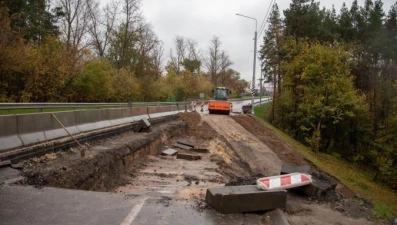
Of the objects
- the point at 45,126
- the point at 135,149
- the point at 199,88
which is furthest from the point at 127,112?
the point at 199,88

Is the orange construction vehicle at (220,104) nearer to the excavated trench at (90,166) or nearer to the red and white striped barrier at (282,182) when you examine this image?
the excavated trench at (90,166)

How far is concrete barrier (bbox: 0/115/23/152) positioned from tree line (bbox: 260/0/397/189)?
27.9 metres

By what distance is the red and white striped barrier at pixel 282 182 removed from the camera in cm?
571

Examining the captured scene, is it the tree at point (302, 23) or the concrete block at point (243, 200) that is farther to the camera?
the tree at point (302, 23)

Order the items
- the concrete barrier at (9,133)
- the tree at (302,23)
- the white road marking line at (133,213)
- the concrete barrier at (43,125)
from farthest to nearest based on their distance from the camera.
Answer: the tree at (302,23), the concrete barrier at (43,125), the concrete barrier at (9,133), the white road marking line at (133,213)

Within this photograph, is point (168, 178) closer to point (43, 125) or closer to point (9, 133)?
point (43, 125)

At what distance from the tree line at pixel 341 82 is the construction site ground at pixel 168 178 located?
14.5 m

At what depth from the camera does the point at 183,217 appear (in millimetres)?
4887

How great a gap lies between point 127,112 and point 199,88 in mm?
59621

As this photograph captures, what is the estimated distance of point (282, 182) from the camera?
6121 millimetres

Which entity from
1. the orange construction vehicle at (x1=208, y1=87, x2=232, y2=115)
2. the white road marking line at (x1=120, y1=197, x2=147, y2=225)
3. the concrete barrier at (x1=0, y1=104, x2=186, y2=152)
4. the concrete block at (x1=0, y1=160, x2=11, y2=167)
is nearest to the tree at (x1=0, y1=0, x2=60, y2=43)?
the orange construction vehicle at (x1=208, y1=87, x2=232, y2=115)

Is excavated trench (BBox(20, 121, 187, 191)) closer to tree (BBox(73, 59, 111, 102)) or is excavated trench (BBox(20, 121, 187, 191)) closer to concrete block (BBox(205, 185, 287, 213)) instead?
concrete block (BBox(205, 185, 287, 213))

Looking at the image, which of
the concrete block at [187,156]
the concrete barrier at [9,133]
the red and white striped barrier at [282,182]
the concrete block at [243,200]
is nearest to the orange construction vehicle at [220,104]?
the concrete block at [187,156]

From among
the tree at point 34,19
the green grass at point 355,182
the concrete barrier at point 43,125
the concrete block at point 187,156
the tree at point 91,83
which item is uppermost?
the tree at point 34,19
